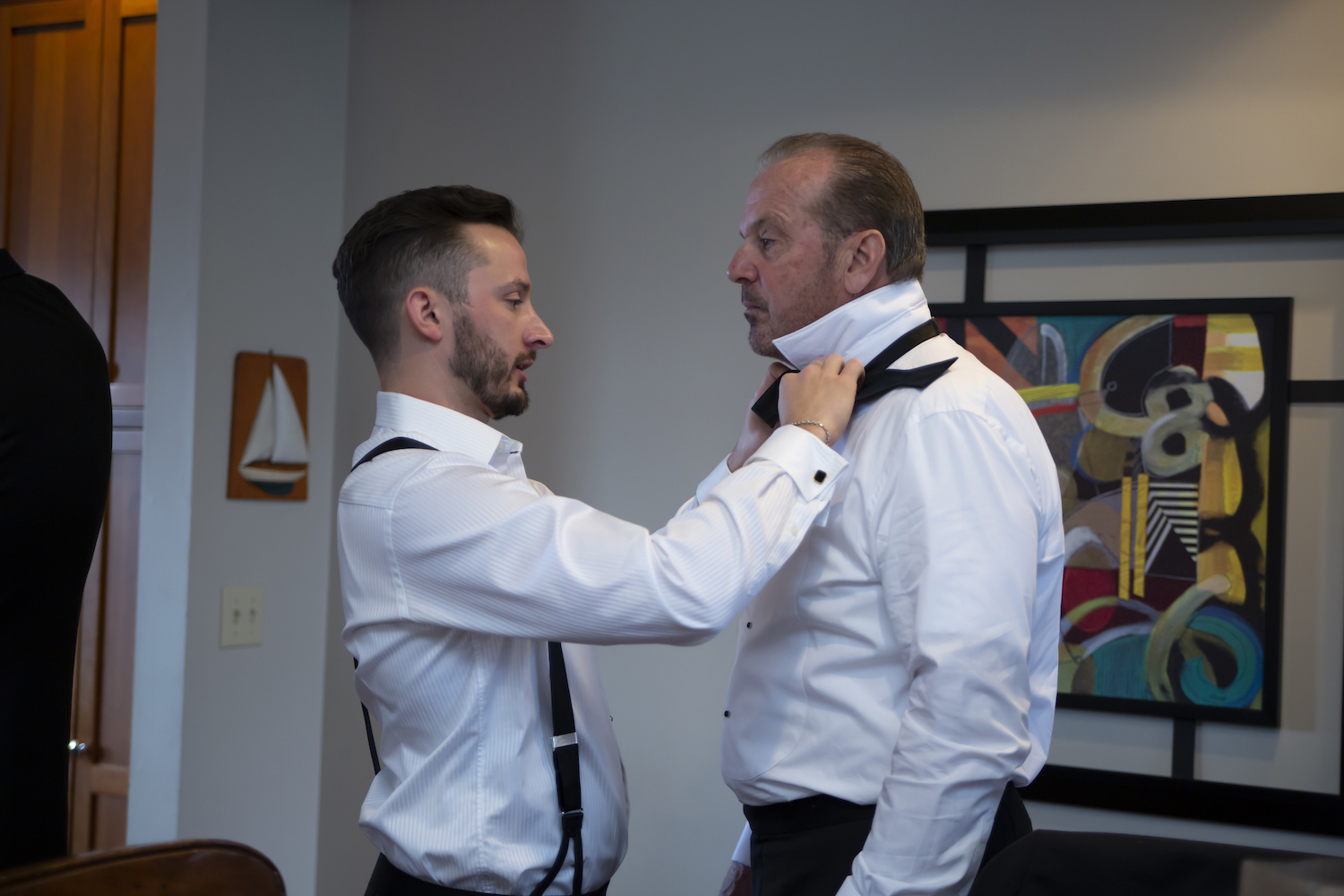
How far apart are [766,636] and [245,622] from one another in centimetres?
172

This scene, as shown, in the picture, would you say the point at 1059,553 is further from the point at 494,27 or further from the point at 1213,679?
the point at 494,27

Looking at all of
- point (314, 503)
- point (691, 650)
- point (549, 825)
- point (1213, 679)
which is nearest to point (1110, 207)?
point (1213, 679)

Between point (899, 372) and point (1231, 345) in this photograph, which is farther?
point (1231, 345)

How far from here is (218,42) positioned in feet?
8.25

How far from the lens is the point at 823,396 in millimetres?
1277

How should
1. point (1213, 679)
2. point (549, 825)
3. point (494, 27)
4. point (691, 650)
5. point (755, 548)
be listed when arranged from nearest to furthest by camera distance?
point (755, 548) → point (549, 825) → point (1213, 679) → point (691, 650) → point (494, 27)

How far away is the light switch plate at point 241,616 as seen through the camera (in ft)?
8.33

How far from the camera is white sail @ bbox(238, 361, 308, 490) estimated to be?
259 cm

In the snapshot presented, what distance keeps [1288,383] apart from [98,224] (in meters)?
2.95

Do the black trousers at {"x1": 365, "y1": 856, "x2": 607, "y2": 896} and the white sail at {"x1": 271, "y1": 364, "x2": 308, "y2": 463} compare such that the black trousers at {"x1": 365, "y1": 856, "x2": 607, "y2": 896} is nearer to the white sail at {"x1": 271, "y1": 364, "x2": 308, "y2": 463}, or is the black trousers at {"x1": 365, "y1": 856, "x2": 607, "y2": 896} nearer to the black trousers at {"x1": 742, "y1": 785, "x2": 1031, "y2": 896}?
the black trousers at {"x1": 742, "y1": 785, "x2": 1031, "y2": 896}

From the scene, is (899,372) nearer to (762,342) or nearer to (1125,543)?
(762,342)

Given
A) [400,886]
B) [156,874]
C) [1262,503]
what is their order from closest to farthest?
[156,874] → [400,886] → [1262,503]

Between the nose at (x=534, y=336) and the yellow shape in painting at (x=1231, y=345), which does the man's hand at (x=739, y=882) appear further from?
the yellow shape in painting at (x=1231, y=345)

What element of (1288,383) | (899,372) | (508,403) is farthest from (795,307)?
(1288,383)
